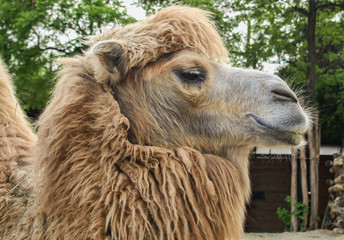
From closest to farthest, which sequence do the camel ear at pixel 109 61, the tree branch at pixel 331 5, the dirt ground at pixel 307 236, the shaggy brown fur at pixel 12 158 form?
1. the shaggy brown fur at pixel 12 158
2. the camel ear at pixel 109 61
3. the dirt ground at pixel 307 236
4. the tree branch at pixel 331 5

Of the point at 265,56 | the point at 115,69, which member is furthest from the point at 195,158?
the point at 265,56

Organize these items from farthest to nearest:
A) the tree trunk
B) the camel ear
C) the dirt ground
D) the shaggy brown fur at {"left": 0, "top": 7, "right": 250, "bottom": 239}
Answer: the tree trunk → the dirt ground → the camel ear → the shaggy brown fur at {"left": 0, "top": 7, "right": 250, "bottom": 239}

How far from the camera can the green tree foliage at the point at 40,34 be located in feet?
31.0

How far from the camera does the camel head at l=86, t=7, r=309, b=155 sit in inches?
91.2

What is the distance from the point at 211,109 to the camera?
243 centimetres

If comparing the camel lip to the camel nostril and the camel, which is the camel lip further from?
the camel nostril

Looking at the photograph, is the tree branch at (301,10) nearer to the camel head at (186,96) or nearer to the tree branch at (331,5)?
the tree branch at (331,5)

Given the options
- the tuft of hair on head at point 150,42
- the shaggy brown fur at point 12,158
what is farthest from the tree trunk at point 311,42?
the shaggy brown fur at point 12,158

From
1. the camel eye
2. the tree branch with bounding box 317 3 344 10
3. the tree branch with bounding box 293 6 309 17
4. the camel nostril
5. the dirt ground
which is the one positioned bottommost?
the dirt ground

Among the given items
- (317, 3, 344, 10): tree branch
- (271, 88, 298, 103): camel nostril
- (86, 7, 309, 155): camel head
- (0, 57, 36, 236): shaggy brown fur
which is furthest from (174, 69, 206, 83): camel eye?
(317, 3, 344, 10): tree branch

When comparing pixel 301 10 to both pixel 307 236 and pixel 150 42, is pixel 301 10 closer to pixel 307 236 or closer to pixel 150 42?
pixel 307 236

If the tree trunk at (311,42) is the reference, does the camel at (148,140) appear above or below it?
below

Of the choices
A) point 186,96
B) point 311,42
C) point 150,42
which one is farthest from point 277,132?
point 311,42

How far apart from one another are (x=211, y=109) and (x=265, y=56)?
28.8 feet
